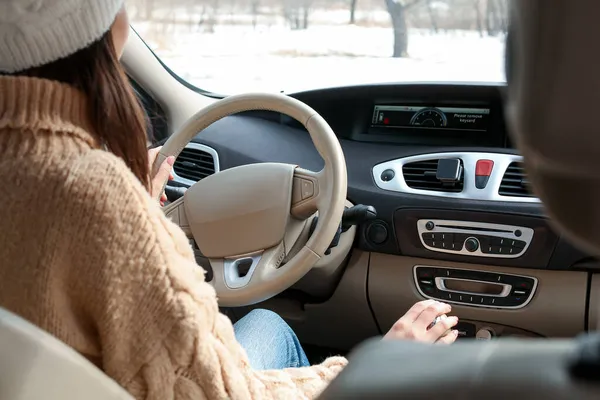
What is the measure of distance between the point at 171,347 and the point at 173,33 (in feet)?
6.55

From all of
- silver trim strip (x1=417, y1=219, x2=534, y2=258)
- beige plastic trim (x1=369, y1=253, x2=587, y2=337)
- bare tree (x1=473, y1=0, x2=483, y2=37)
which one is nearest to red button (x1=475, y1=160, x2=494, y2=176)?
silver trim strip (x1=417, y1=219, x2=534, y2=258)

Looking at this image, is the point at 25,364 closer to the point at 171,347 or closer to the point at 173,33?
the point at 171,347

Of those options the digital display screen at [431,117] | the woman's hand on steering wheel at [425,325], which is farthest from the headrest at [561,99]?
the digital display screen at [431,117]

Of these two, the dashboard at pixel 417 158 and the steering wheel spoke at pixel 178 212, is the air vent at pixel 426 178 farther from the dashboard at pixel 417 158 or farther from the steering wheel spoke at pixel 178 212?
the steering wheel spoke at pixel 178 212

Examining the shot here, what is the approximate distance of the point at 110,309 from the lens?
43.0 inches

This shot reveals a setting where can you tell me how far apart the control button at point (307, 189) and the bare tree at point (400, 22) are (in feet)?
2.93

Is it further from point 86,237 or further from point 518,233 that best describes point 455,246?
point 86,237

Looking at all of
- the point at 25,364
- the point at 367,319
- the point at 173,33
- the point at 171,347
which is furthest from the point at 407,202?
the point at 25,364

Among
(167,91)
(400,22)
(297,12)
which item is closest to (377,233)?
(400,22)

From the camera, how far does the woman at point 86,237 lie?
3.56 ft

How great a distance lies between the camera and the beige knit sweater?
108 cm

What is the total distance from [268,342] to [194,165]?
903 mm

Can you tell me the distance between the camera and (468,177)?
7.67 ft


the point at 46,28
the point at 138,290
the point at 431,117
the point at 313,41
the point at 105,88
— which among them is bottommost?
the point at 431,117
